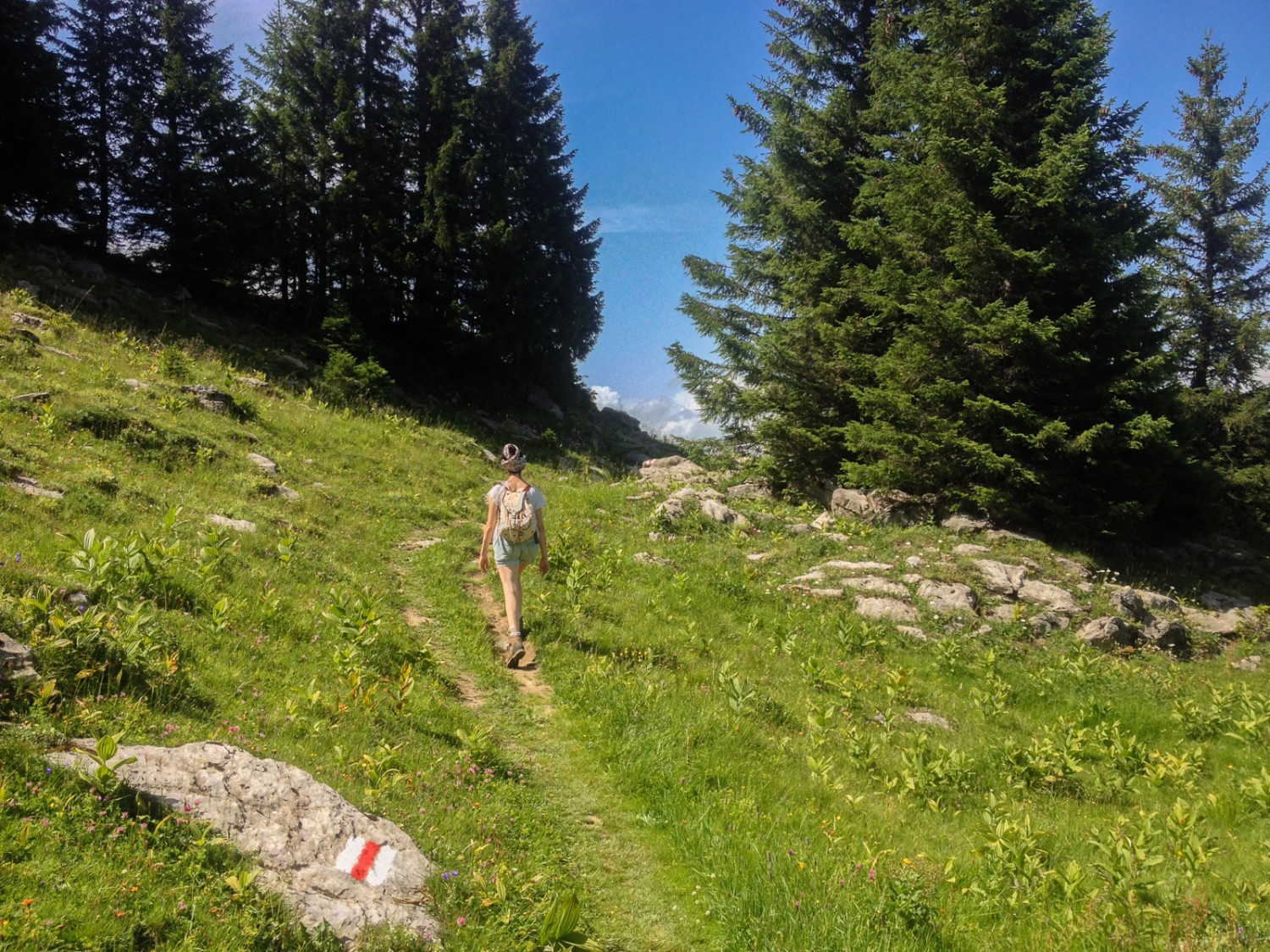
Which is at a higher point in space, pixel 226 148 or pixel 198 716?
pixel 226 148

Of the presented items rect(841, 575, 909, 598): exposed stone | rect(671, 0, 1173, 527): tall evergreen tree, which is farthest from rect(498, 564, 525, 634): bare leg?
rect(671, 0, 1173, 527): tall evergreen tree

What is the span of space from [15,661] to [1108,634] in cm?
1353

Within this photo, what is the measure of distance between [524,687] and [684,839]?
3.26 m

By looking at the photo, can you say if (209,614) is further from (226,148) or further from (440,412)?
(226,148)

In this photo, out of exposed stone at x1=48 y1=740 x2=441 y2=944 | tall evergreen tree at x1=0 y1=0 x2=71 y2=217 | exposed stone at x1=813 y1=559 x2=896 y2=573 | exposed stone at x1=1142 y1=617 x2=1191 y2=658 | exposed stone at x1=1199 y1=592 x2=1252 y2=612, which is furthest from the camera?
tall evergreen tree at x1=0 y1=0 x2=71 y2=217

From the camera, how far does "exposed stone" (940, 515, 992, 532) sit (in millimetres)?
14555

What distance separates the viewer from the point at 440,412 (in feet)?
86.1

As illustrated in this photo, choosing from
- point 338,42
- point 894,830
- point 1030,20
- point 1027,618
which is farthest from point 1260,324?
point 338,42

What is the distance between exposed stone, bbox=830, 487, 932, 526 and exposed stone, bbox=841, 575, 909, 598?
3683mm

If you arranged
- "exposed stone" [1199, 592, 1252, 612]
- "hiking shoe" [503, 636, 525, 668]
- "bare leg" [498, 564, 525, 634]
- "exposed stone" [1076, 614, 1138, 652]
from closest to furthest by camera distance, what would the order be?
1. "hiking shoe" [503, 636, 525, 668]
2. "bare leg" [498, 564, 525, 634]
3. "exposed stone" [1076, 614, 1138, 652]
4. "exposed stone" [1199, 592, 1252, 612]

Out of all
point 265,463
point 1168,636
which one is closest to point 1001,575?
point 1168,636

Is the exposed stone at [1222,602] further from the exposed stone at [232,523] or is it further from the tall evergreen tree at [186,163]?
the tall evergreen tree at [186,163]

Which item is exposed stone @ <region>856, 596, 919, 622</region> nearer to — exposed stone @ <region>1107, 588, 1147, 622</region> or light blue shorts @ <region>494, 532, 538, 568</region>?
exposed stone @ <region>1107, 588, 1147, 622</region>

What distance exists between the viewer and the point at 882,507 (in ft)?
54.5
